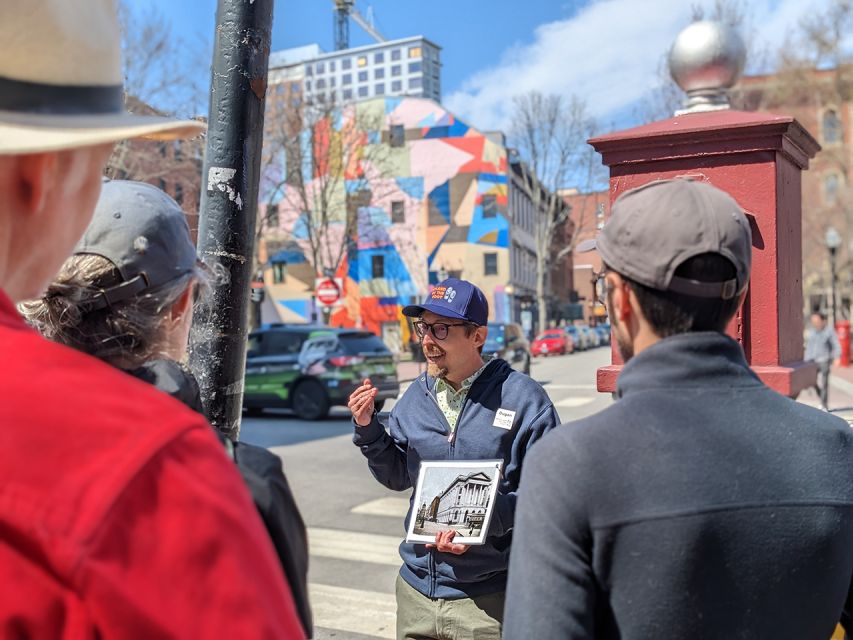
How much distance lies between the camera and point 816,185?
4306 cm

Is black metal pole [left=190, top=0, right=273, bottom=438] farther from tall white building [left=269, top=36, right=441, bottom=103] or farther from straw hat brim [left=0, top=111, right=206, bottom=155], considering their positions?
tall white building [left=269, top=36, right=441, bottom=103]

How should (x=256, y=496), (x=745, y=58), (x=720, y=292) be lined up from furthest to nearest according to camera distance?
(x=745, y=58) < (x=720, y=292) < (x=256, y=496)

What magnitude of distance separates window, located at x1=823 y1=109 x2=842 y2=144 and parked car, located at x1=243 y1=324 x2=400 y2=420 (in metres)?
31.0

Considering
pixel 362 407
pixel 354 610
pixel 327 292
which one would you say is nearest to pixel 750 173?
pixel 362 407

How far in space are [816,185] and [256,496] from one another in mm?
48352

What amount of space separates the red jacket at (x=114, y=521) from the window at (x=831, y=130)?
41809 mm

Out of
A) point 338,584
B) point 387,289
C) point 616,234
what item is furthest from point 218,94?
point 387,289

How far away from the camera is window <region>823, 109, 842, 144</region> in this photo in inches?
1473

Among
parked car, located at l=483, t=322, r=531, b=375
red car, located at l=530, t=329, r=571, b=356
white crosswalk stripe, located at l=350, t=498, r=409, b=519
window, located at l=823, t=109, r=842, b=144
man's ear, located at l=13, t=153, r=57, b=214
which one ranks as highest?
window, located at l=823, t=109, r=842, b=144

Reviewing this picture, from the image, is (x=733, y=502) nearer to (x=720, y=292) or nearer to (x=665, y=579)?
(x=665, y=579)

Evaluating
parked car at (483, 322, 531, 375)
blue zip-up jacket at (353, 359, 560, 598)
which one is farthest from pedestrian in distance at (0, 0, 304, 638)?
parked car at (483, 322, 531, 375)

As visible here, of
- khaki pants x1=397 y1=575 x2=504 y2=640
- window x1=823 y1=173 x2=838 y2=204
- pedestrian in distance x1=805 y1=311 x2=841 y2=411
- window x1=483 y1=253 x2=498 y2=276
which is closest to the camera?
khaki pants x1=397 y1=575 x2=504 y2=640

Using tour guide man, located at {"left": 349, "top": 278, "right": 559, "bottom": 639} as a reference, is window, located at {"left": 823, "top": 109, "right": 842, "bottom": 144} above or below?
above

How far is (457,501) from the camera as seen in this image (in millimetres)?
2594
